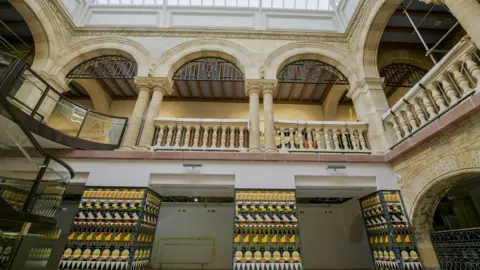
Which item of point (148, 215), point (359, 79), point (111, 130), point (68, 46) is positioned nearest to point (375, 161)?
point (359, 79)

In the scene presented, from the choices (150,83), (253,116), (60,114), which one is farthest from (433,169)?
(60,114)

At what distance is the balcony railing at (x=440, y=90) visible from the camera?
10.9 ft

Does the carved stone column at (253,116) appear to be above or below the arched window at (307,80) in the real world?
below

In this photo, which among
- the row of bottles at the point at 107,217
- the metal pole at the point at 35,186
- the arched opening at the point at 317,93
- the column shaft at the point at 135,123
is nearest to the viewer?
the metal pole at the point at 35,186

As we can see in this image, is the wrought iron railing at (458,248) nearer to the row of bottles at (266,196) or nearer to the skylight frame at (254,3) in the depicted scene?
the row of bottles at (266,196)

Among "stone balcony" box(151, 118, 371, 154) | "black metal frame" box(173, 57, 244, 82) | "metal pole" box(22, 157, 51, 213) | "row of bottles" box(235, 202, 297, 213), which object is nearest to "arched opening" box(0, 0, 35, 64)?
"black metal frame" box(173, 57, 244, 82)

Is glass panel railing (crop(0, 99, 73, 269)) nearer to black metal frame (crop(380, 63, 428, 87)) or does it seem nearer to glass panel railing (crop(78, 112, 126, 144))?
glass panel railing (crop(78, 112, 126, 144))

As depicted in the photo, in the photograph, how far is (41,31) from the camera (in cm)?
620

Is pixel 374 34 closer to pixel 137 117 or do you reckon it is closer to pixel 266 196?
pixel 266 196

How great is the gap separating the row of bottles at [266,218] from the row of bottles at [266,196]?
0.94 ft

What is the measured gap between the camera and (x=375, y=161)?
4.74 meters

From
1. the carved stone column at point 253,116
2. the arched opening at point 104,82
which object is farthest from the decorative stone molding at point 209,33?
the carved stone column at point 253,116

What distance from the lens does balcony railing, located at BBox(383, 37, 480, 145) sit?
3318mm

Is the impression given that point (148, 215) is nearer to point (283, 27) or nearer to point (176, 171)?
point (176, 171)
